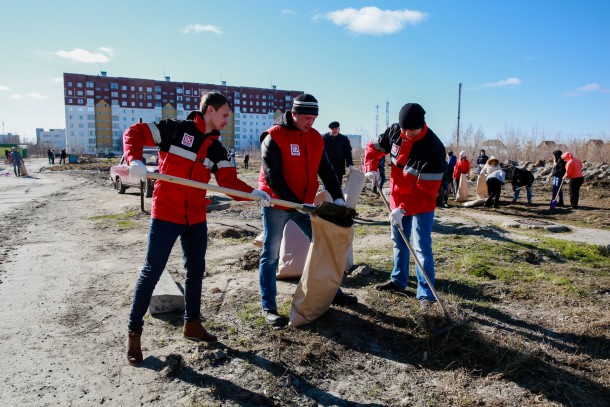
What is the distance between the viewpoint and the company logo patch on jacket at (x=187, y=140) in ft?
9.41

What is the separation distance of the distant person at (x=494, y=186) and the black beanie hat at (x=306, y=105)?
9.60 meters

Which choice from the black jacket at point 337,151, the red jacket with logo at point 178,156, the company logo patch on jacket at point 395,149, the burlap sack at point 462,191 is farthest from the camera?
the burlap sack at point 462,191

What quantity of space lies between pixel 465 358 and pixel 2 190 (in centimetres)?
1846

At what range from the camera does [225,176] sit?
10.4 feet

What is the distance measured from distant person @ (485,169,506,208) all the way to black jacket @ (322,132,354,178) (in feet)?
17.9

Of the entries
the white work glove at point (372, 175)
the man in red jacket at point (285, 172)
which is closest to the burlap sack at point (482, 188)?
the white work glove at point (372, 175)

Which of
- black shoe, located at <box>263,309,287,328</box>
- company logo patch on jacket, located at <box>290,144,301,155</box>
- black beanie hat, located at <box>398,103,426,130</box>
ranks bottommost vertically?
black shoe, located at <box>263,309,287,328</box>

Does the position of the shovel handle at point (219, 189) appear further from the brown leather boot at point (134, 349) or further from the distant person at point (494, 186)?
the distant person at point (494, 186)

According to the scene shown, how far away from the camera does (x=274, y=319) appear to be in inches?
133

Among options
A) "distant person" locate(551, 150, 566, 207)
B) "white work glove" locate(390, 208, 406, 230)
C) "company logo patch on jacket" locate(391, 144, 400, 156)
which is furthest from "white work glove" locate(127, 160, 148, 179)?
"distant person" locate(551, 150, 566, 207)

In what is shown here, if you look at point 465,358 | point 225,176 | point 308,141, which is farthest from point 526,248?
point 225,176

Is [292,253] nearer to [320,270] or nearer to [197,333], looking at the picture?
[320,270]

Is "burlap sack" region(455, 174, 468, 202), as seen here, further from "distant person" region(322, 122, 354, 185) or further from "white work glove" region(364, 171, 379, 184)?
"white work glove" region(364, 171, 379, 184)

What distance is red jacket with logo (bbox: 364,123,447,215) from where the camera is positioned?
149 inches
